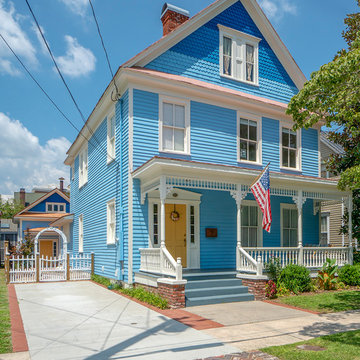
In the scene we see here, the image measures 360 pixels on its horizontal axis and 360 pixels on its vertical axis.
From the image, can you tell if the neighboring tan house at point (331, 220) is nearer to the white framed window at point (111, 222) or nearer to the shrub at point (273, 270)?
the shrub at point (273, 270)

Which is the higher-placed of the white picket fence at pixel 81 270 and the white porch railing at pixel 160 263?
the white porch railing at pixel 160 263

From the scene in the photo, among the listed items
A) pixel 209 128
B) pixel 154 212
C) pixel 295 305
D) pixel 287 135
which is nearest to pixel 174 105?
pixel 209 128

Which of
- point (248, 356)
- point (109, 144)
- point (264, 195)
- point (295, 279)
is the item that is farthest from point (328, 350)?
point (109, 144)

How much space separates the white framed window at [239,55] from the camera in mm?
15516

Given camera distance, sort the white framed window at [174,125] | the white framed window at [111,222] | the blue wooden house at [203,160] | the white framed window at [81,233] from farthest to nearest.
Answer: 1. the white framed window at [81,233]
2. the white framed window at [111,222]
3. the white framed window at [174,125]
4. the blue wooden house at [203,160]

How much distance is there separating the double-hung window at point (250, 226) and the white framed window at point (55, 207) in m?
26.7

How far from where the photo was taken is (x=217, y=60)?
15305 millimetres

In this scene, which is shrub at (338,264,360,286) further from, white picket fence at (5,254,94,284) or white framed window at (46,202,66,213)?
white framed window at (46,202,66,213)

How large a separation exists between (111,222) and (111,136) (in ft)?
10.7

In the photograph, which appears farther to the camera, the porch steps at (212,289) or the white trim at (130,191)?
the white trim at (130,191)

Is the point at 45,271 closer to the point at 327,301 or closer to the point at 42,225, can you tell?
the point at 327,301

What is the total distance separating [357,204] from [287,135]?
165 inches

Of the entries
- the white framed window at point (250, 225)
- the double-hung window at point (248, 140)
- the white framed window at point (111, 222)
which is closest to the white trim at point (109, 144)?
the white framed window at point (111, 222)

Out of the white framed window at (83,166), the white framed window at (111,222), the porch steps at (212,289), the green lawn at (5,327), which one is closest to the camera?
the green lawn at (5,327)
